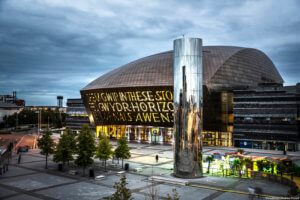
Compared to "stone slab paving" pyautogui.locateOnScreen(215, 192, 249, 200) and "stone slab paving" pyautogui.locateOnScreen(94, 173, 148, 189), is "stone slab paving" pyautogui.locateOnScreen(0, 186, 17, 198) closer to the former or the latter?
"stone slab paving" pyautogui.locateOnScreen(94, 173, 148, 189)

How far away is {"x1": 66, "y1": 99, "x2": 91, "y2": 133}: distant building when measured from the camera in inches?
4309

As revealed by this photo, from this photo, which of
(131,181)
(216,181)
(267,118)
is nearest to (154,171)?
(131,181)

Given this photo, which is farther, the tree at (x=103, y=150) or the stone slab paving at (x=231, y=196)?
the tree at (x=103, y=150)

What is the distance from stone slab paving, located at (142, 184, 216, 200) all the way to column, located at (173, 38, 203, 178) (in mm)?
3945

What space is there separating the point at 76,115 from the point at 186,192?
8637cm

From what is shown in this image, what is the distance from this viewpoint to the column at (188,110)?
3622cm

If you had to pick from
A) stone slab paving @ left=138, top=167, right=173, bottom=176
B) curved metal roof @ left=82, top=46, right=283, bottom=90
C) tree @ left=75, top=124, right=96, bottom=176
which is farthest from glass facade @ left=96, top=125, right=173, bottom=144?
stone slab paving @ left=138, top=167, right=173, bottom=176

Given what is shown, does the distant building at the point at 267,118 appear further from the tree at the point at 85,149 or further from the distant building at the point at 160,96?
the tree at the point at 85,149

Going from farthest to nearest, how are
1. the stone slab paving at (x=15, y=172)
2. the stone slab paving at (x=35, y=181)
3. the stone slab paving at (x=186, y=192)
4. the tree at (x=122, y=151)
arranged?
1. the tree at (x=122, y=151)
2. the stone slab paving at (x=15, y=172)
3. the stone slab paving at (x=35, y=181)
4. the stone slab paving at (x=186, y=192)

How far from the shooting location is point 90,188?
1265 inches

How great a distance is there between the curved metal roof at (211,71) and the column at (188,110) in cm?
3758

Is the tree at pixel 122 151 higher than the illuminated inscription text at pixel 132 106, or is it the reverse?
the illuminated inscription text at pixel 132 106

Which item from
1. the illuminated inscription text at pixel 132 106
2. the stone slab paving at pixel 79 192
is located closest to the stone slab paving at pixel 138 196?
the stone slab paving at pixel 79 192

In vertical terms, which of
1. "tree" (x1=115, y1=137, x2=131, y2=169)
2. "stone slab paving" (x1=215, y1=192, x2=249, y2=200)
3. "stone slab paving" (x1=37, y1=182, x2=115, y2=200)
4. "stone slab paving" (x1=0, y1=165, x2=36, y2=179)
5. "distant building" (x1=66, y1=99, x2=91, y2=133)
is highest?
"distant building" (x1=66, y1=99, x2=91, y2=133)
